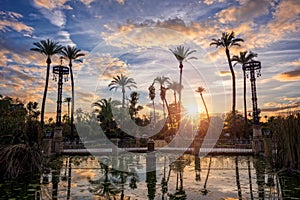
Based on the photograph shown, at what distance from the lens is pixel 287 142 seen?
10109mm

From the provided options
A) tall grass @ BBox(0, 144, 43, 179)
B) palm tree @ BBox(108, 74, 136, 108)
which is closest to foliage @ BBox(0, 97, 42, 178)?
tall grass @ BBox(0, 144, 43, 179)

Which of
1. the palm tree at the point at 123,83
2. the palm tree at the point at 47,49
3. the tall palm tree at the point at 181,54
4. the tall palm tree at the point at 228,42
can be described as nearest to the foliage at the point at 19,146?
the palm tree at the point at 47,49

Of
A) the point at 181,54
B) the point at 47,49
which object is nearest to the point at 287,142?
the point at 47,49

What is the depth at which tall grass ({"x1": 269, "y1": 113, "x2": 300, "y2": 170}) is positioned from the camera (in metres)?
9.77

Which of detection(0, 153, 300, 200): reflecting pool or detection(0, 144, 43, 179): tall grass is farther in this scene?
detection(0, 144, 43, 179): tall grass

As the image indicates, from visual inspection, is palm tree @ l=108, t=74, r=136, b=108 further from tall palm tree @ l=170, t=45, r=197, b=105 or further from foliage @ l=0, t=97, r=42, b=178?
foliage @ l=0, t=97, r=42, b=178

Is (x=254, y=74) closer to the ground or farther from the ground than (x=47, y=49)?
closer to the ground

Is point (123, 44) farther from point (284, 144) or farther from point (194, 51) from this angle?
point (194, 51)

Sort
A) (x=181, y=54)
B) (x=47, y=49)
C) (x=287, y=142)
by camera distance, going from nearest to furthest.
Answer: (x=287, y=142) < (x=47, y=49) < (x=181, y=54)

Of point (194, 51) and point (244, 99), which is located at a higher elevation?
point (194, 51)

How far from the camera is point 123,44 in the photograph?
20594 millimetres

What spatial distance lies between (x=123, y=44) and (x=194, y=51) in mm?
16137

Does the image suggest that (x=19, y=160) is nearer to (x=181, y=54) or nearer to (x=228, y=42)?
(x=228, y=42)

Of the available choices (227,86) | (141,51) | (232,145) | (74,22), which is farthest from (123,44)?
(227,86)
